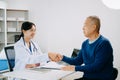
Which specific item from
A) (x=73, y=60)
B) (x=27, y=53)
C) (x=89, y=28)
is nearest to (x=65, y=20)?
(x=27, y=53)

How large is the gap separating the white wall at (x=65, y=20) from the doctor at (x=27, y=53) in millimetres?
1912

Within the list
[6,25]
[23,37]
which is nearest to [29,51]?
[23,37]

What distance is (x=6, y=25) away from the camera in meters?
5.91

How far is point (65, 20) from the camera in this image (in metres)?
5.23

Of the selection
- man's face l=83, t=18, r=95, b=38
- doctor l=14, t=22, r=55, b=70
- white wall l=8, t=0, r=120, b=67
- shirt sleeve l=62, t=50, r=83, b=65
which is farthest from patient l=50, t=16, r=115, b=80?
white wall l=8, t=0, r=120, b=67

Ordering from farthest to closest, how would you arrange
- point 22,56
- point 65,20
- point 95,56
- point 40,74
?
point 65,20 < point 22,56 < point 95,56 < point 40,74

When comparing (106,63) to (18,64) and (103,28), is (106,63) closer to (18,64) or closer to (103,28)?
(18,64)

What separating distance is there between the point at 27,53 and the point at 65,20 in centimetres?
253

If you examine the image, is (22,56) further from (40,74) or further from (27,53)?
(40,74)

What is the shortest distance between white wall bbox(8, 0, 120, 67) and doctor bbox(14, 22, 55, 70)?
191 cm

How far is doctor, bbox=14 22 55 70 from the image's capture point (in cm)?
256

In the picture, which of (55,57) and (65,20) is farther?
(65,20)

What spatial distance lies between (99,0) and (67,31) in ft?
3.69

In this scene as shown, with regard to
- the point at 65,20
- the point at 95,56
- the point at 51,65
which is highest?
the point at 65,20
